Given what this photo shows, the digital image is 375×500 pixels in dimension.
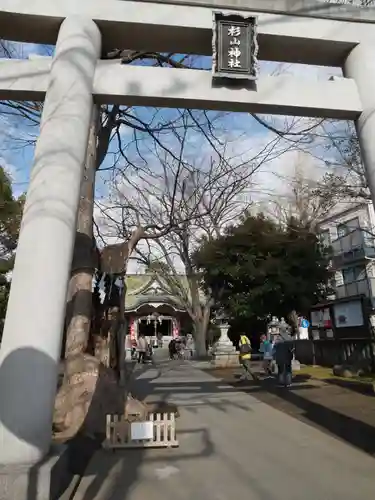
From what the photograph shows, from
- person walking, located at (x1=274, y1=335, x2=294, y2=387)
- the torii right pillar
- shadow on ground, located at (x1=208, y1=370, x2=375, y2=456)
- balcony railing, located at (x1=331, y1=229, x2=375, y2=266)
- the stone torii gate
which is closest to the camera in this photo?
the stone torii gate

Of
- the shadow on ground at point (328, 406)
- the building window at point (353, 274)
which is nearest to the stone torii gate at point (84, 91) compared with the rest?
the shadow on ground at point (328, 406)

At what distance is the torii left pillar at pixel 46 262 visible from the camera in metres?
3.70

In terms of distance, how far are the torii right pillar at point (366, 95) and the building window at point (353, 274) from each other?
24.6 meters

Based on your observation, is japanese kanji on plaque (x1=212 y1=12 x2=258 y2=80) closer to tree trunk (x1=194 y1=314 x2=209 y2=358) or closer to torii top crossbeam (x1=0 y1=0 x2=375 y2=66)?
torii top crossbeam (x1=0 y1=0 x2=375 y2=66)

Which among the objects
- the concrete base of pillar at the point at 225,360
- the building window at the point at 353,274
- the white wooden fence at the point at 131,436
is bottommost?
the white wooden fence at the point at 131,436

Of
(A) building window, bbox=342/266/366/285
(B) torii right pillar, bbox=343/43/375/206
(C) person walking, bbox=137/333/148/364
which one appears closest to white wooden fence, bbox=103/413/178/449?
(B) torii right pillar, bbox=343/43/375/206

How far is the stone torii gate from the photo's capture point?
12.7 feet

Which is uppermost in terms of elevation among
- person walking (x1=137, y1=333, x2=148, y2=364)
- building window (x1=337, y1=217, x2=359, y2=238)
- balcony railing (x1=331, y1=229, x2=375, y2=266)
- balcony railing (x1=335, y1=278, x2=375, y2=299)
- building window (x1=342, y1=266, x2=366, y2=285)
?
building window (x1=337, y1=217, x2=359, y2=238)

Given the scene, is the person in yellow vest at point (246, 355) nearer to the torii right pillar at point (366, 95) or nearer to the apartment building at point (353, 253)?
the torii right pillar at point (366, 95)

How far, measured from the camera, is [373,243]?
27781 mm

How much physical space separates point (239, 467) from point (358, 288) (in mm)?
25026

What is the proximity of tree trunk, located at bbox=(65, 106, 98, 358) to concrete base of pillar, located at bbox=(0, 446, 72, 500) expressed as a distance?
11.1ft

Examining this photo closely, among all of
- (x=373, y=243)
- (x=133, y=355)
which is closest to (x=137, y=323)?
(x=133, y=355)

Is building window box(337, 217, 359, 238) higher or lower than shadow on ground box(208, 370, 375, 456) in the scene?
higher
